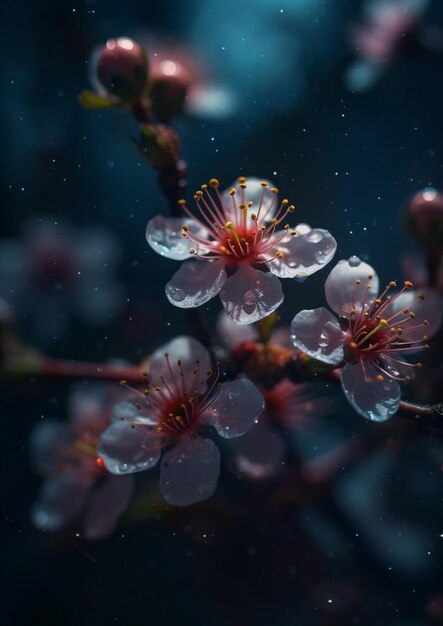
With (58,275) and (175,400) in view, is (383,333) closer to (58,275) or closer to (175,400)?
(175,400)

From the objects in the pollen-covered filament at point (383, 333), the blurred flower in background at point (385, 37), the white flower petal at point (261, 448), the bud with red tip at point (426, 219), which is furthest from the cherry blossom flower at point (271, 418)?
the blurred flower in background at point (385, 37)

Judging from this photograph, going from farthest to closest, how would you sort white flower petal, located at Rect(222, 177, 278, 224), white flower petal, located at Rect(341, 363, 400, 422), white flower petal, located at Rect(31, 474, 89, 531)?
white flower petal, located at Rect(31, 474, 89, 531) → white flower petal, located at Rect(222, 177, 278, 224) → white flower petal, located at Rect(341, 363, 400, 422)

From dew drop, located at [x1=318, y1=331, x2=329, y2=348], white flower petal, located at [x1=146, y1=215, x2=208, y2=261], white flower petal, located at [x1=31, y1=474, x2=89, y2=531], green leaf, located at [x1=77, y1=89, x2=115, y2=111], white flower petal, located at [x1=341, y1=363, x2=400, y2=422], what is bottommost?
white flower petal, located at [x1=31, y1=474, x2=89, y2=531]

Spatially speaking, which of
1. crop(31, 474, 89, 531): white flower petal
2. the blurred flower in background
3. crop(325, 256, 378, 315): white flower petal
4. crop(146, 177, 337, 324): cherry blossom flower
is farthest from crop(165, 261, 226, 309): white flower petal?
the blurred flower in background

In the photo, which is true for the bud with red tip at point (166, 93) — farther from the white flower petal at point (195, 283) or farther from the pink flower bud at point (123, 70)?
the white flower petal at point (195, 283)

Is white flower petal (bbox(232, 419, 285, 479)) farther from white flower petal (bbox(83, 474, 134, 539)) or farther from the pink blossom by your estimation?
the pink blossom

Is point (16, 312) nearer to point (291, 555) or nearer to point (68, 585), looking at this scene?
point (68, 585)
